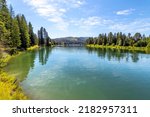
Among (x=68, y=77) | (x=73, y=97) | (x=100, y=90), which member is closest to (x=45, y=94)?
(x=73, y=97)

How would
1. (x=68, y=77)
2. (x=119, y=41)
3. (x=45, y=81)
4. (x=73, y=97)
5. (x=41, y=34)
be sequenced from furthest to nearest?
1. (x=41, y=34)
2. (x=119, y=41)
3. (x=68, y=77)
4. (x=45, y=81)
5. (x=73, y=97)

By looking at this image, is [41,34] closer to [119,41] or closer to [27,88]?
[119,41]

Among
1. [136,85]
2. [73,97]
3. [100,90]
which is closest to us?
[73,97]

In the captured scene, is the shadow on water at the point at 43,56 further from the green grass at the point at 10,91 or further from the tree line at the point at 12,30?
the green grass at the point at 10,91

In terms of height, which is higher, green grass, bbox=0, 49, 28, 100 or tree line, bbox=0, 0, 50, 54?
tree line, bbox=0, 0, 50, 54

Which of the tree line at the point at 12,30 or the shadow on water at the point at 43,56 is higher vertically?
the tree line at the point at 12,30

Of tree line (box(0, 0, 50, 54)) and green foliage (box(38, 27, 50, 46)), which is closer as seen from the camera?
tree line (box(0, 0, 50, 54))

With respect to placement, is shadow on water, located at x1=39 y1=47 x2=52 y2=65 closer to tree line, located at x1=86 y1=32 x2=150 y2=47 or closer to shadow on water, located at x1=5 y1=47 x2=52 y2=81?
shadow on water, located at x1=5 y1=47 x2=52 y2=81

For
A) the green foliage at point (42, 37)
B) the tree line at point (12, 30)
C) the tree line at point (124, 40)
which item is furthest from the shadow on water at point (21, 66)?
the green foliage at point (42, 37)

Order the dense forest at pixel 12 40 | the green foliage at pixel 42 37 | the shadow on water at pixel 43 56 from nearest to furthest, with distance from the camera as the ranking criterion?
1. the dense forest at pixel 12 40
2. the shadow on water at pixel 43 56
3. the green foliage at pixel 42 37

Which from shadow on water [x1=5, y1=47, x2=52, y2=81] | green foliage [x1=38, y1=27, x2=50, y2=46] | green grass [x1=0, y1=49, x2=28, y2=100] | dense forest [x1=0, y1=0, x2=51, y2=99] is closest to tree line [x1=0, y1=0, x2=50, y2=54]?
dense forest [x1=0, y1=0, x2=51, y2=99]

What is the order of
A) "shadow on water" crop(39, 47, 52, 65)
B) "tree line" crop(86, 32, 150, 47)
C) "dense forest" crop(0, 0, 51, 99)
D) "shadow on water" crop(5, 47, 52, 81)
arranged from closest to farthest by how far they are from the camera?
"dense forest" crop(0, 0, 51, 99) → "shadow on water" crop(5, 47, 52, 81) → "shadow on water" crop(39, 47, 52, 65) → "tree line" crop(86, 32, 150, 47)

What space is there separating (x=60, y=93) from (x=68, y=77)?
7552mm

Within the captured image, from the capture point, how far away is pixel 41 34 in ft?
493
